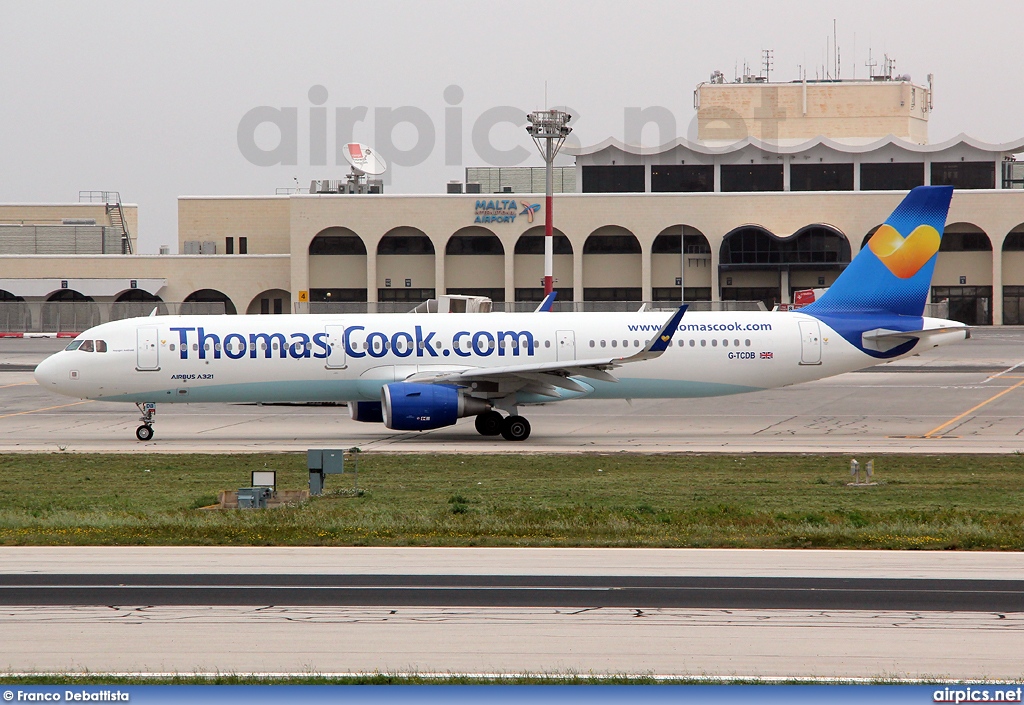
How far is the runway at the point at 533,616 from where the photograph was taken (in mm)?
11320

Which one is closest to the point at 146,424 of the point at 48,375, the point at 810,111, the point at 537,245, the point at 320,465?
the point at 48,375

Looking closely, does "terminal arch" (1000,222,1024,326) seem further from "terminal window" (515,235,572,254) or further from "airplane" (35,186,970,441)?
"airplane" (35,186,970,441)

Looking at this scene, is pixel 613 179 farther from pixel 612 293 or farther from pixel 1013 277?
pixel 1013 277

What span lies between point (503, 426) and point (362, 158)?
70834 mm

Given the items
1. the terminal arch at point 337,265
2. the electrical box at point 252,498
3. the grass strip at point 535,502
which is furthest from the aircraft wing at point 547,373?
the terminal arch at point 337,265

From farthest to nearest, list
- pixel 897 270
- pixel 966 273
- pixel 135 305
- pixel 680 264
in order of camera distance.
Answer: pixel 680 264 < pixel 966 273 < pixel 135 305 < pixel 897 270

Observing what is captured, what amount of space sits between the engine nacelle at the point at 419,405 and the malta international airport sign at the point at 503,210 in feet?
204

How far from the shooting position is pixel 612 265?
312ft

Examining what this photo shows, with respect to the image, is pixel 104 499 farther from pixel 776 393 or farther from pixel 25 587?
pixel 776 393

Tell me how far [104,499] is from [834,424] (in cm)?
2336

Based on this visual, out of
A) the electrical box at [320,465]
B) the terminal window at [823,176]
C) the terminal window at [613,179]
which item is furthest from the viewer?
the terminal window at [613,179]

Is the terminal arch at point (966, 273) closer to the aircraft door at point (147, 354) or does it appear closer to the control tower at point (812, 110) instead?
the control tower at point (812, 110)

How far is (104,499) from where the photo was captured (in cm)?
2234

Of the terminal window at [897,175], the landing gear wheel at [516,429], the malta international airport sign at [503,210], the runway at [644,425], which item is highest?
the terminal window at [897,175]
